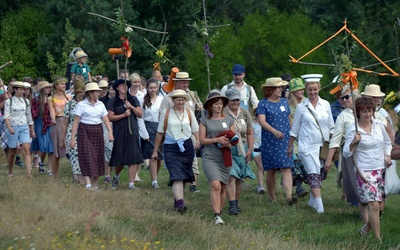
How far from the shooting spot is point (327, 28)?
Result: 132 ft

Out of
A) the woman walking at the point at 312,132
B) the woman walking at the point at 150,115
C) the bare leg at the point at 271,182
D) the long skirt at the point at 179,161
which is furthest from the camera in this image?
the woman walking at the point at 150,115

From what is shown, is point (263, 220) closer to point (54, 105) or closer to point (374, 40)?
point (54, 105)

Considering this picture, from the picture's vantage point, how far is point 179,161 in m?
15.3

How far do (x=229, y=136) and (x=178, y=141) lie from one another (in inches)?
43.3

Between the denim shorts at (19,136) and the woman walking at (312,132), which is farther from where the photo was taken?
the denim shorts at (19,136)

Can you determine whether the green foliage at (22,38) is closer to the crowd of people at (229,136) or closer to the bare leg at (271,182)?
the crowd of people at (229,136)

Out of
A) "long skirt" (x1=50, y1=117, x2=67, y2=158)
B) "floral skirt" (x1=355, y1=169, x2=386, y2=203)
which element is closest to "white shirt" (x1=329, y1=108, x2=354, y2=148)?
"floral skirt" (x1=355, y1=169, x2=386, y2=203)

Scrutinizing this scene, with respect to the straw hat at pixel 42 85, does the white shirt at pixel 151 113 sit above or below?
below

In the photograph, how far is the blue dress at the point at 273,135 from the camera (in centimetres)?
1577

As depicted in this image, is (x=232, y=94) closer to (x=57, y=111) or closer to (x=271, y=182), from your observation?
(x=271, y=182)

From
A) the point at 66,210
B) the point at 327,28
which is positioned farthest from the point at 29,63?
the point at 66,210

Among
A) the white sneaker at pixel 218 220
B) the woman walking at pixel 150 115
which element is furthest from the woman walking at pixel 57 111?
the white sneaker at pixel 218 220

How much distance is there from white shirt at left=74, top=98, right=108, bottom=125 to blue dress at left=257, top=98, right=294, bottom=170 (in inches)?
110

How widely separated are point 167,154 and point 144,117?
3904 millimetres
